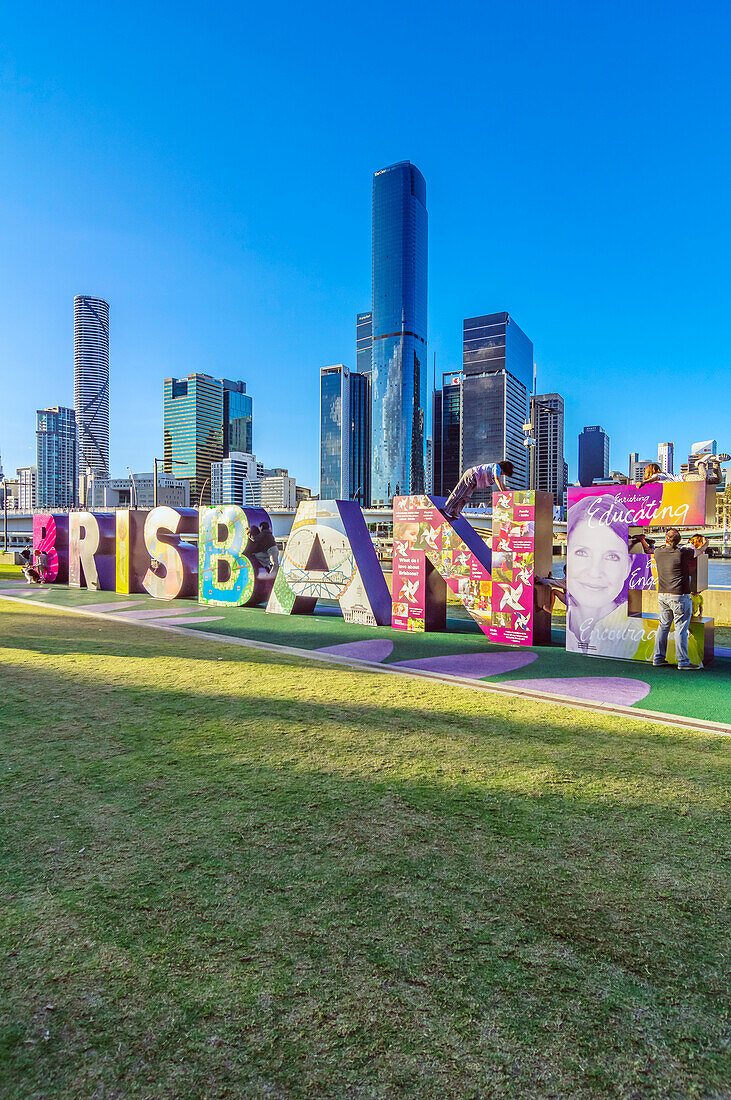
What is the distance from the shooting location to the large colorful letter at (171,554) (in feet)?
59.3

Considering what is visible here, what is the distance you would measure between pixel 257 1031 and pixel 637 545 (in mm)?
9456

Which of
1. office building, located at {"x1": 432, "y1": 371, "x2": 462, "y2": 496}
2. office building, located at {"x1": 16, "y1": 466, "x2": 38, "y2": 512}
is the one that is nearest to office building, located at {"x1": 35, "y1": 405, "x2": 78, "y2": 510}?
office building, located at {"x1": 16, "y1": 466, "x2": 38, "y2": 512}

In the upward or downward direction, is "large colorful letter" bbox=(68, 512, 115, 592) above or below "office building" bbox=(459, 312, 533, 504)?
below

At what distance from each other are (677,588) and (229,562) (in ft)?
37.4

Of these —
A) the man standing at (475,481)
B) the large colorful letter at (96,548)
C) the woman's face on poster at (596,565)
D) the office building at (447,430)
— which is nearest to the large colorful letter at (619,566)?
the woman's face on poster at (596,565)

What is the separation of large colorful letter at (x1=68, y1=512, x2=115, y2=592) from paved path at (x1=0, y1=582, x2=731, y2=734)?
4636 mm

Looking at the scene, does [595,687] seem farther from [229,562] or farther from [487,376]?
[487,376]

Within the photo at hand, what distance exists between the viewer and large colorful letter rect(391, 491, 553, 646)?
1127 cm

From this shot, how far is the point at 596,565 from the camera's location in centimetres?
1024

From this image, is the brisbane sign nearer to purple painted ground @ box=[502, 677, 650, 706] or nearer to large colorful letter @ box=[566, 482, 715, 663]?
large colorful letter @ box=[566, 482, 715, 663]

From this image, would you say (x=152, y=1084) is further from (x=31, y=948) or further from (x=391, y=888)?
(x=391, y=888)

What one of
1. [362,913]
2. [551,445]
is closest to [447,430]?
[551,445]

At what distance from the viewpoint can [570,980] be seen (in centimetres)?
249

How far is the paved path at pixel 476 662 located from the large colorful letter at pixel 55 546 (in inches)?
322
